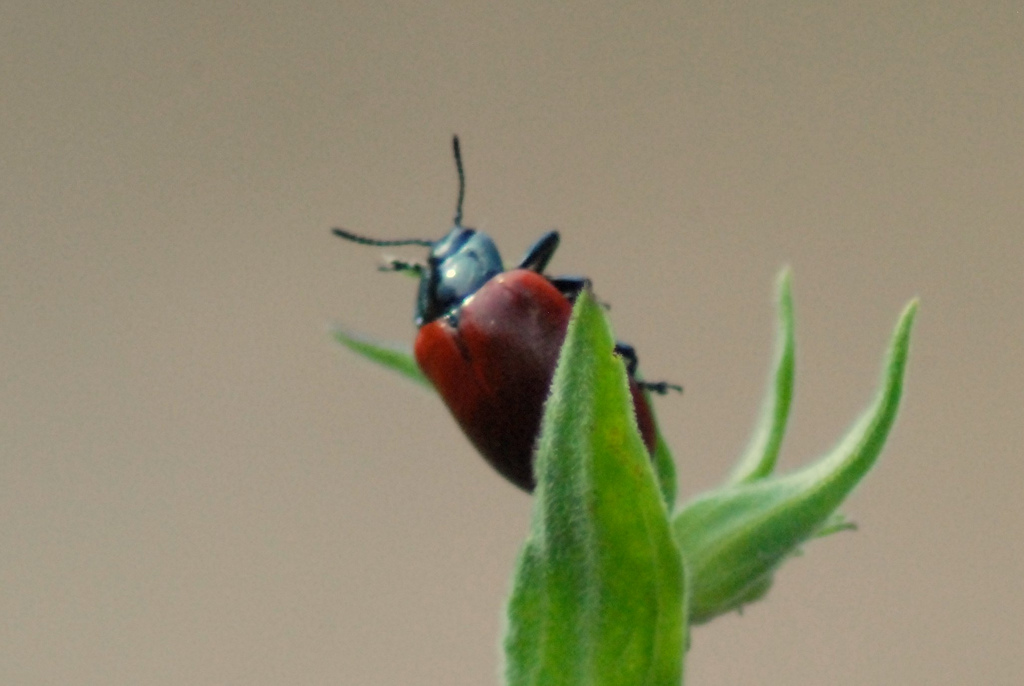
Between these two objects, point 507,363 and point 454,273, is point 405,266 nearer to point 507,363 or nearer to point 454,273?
point 454,273

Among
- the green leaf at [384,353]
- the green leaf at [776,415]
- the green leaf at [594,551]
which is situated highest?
the green leaf at [384,353]

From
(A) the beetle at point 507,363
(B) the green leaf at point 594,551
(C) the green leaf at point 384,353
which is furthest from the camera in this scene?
(C) the green leaf at point 384,353

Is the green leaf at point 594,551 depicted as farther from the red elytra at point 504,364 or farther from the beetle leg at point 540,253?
the beetle leg at point 540,253

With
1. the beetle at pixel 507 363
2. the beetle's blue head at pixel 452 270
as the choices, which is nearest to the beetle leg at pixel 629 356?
the beetle at pixel 507 363

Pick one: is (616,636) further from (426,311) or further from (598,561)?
(426,311)

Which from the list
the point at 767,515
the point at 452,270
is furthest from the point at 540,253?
the point at 767,515
